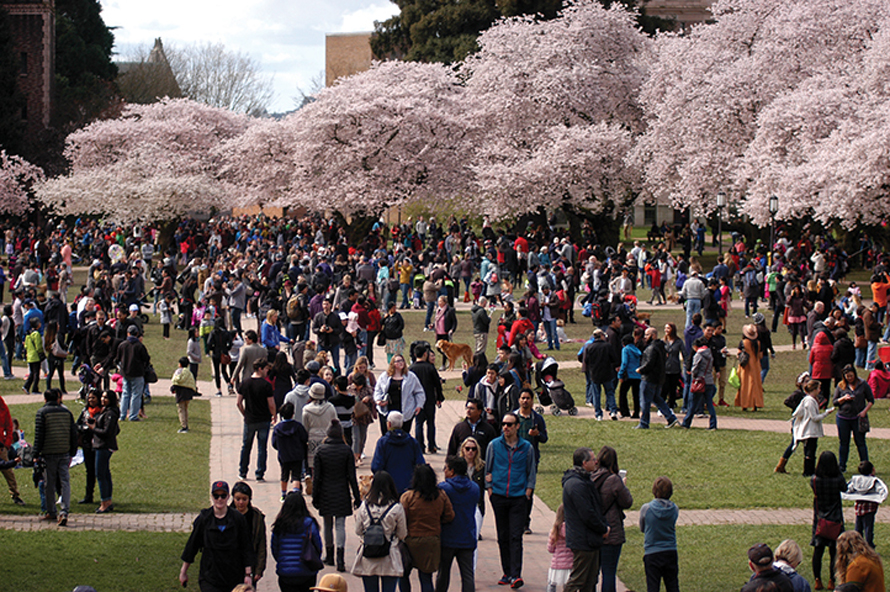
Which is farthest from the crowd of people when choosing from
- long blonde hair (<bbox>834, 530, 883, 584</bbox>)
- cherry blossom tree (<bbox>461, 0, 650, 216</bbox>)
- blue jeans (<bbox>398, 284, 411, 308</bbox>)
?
cherry blossom tree (<bbox>461, 0, 650, 216</bbox>)

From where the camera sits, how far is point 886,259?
3189 cm

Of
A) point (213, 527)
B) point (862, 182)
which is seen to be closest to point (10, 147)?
point (862, 182)

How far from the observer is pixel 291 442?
1166cm

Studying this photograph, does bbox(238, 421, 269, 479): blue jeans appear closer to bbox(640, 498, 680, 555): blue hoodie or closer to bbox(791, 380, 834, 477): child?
bbox(640, 498, 680, 555): blue hoodie

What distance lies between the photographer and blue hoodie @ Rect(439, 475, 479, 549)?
878 centimetres

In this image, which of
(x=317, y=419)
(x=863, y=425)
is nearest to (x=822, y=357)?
(x=863, y=425)

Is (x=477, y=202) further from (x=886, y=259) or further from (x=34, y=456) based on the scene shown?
(x=34, y=456)

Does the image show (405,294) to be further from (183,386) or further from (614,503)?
(614,503)

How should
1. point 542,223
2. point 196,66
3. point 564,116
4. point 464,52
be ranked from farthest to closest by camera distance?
point 196,66 → point 464,52 → point 542,223 → point 564,116

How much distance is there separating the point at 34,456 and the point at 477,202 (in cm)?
3695

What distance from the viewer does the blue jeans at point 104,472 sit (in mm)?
11805

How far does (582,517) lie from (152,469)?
286 inches

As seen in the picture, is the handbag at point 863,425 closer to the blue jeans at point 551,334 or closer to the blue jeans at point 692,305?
the blue jeans at point 551,334

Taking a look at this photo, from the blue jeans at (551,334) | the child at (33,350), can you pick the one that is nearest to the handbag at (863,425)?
the blue jeans at (551,334)
